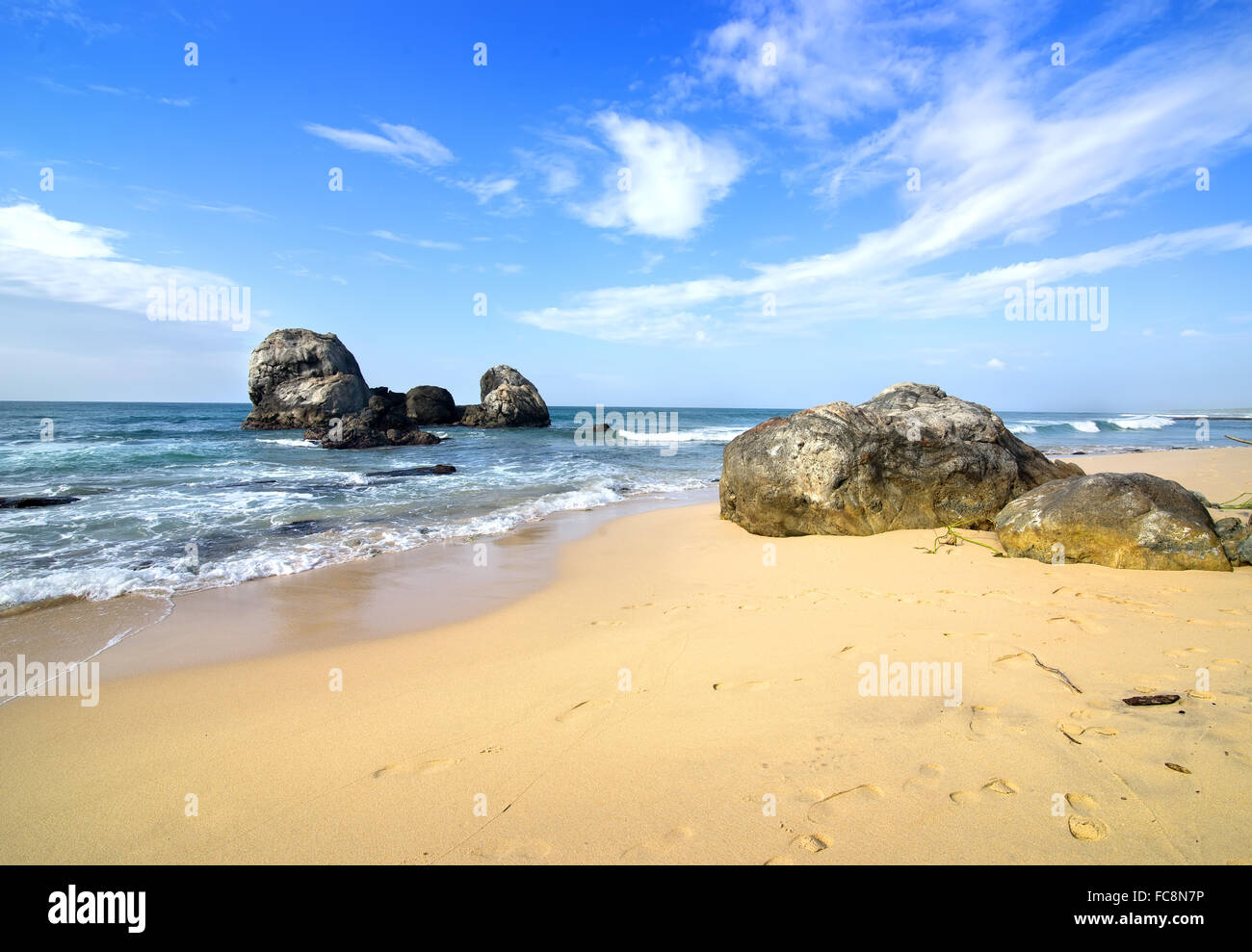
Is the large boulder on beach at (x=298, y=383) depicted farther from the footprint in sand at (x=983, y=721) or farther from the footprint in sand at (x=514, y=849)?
the footprint in sand at (x=983, y=721)

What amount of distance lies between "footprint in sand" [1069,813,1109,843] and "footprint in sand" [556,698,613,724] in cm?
198

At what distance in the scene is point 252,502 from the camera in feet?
35.4

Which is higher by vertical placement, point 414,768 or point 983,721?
point 983,721

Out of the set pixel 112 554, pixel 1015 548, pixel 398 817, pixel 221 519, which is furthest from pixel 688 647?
pixel 221 519

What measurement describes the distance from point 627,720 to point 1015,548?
466cm

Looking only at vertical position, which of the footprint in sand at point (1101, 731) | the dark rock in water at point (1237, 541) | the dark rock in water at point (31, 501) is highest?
the dark rock in water at point (1237, 541)

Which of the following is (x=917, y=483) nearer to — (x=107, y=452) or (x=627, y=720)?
(x=627, y=720)

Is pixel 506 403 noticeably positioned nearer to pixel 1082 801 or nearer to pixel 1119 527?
pixel 1119 527

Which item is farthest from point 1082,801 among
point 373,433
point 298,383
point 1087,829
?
point 298,383

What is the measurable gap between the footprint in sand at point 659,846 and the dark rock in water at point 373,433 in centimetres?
2512

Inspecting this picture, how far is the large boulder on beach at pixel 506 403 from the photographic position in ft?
136

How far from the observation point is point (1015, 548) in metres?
5.61

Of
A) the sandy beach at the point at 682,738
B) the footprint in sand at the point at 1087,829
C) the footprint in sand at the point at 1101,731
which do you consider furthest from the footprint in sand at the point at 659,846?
the footprint in sand at the point at 1101,731

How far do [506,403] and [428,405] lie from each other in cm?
549
